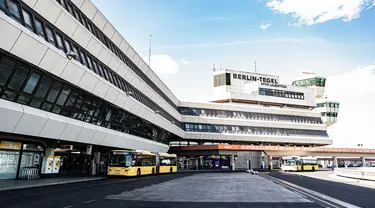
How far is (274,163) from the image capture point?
67812mm

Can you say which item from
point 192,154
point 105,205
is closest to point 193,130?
point 192,154

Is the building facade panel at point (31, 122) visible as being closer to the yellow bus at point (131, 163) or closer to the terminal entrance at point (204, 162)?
the yellow bus at point (131, 163)

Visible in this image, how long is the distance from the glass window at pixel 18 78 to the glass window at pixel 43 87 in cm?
147

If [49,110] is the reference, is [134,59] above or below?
above

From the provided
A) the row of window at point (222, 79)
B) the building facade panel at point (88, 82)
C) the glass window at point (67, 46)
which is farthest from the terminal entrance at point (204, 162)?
the glass window at point (67, 46)

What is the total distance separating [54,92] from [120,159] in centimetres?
1147

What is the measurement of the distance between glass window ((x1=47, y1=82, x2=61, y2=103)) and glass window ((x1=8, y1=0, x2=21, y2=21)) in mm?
4844

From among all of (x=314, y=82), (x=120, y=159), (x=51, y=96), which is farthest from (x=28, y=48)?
(x=314, y=82)

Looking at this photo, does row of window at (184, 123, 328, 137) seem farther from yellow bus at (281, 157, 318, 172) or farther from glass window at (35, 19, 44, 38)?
glass window at (35, 19, 44, 38)

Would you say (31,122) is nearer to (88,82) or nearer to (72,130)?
(72,130)

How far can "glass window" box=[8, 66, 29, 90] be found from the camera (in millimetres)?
14570

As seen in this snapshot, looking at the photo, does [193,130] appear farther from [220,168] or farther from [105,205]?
[105,205]

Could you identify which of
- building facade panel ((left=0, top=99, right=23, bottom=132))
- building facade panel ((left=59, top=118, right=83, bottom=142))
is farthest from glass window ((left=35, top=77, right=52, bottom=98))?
building facade panel ((left=59, top=118, right=83, bottom=142))

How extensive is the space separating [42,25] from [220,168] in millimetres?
49621
